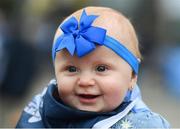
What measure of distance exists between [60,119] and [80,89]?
226mm

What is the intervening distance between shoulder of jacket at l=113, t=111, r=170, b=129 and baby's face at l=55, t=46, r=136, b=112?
0.29 ft

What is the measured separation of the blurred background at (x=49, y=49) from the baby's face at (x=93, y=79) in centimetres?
364

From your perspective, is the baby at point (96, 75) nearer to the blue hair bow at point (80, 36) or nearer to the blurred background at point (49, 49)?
the blue hair bow at point (80, 36)

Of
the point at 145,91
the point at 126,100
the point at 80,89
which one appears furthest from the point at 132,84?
the point at 145,91

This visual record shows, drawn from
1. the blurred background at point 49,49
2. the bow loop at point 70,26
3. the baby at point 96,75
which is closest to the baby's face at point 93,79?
the baby at point 96,75

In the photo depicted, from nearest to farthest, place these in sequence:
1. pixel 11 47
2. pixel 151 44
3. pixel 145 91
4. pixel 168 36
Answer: pixel 11 47 → pixel 145 91 → pixel 151 44 → pixel 168 36

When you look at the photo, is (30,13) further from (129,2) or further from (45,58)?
(129,2)

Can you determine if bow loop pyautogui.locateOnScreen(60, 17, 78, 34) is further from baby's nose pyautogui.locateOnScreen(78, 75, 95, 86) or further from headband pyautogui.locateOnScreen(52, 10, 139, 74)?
baby's nose pyautogui.locateOnScreen(78, 75, 95, 86)

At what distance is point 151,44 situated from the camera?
1396 centimetres

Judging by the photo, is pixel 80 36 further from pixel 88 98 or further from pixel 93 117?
pixel 93 117

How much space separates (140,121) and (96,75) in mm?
316

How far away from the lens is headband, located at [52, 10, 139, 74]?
254cm

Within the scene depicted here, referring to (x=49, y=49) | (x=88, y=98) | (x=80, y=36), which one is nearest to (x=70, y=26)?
(x=80, y=36)

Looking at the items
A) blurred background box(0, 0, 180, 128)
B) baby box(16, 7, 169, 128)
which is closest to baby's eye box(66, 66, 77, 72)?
baby box(16, 7, 169, 128)
